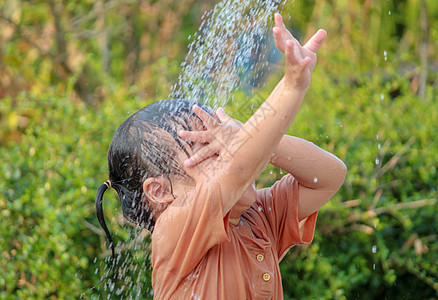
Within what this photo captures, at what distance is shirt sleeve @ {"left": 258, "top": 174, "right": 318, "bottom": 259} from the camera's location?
5.56 ft

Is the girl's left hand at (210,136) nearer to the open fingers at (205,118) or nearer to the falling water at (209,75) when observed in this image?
the open fingers at (205,118)

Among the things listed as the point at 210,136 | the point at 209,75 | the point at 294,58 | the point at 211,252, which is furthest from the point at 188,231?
the point at 209,75

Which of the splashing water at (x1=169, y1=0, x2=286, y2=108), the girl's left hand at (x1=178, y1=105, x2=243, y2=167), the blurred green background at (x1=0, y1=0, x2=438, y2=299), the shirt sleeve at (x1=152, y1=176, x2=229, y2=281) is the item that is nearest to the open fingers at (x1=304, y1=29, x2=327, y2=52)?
the girl's left hand at (x1=178, y1=105, x2=243, y2=167)

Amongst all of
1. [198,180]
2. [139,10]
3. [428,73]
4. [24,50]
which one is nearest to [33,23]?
[24,50]

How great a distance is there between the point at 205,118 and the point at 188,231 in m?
0.29

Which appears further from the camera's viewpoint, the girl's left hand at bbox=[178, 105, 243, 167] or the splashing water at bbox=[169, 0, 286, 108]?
the splashing water at bbox=[169, 0, 286, 108]

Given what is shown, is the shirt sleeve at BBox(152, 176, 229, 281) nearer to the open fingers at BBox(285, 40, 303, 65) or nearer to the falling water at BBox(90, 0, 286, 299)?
the open fingers at BBox(285, 40, 303, 65)

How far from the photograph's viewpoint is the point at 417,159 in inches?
132

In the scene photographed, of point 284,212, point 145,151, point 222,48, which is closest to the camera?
point 145,151

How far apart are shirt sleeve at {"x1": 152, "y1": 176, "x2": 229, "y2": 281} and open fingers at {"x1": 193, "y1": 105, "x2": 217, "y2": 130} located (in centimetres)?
18

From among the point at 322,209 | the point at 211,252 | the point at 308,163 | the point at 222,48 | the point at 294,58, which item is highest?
the point at 222,48

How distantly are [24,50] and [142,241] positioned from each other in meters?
3.65

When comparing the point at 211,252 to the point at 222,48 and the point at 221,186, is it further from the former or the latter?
the point at 222,48

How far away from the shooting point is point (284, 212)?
171 cm
